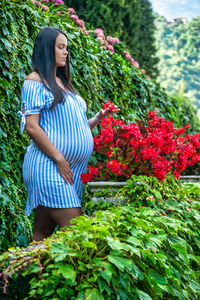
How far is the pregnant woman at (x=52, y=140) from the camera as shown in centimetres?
230

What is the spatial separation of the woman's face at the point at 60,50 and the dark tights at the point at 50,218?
942 mm

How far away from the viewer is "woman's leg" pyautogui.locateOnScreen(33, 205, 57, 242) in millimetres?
2387

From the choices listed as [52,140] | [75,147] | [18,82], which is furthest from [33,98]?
[18,82]

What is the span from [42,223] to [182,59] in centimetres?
5425

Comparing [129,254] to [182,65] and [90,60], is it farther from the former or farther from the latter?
[182,65]

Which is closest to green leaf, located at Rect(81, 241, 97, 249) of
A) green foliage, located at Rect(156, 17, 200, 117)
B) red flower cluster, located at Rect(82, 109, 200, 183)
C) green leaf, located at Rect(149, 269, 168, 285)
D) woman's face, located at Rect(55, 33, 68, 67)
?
green leaf, located at Rect(149, 269, 168, 285)

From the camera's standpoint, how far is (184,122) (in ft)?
29.4

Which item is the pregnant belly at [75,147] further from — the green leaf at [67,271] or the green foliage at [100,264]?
the green leaf at [67,271]

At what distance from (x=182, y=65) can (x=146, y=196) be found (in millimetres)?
52637

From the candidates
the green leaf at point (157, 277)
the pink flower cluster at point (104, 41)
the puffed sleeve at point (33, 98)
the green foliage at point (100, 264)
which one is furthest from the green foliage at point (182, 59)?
the green leaf at point (157, 277)

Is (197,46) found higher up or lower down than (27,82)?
higher up

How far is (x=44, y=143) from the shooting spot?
2.28 meters

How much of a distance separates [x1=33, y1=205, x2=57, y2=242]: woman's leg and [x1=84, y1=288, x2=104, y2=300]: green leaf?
88 centimetres

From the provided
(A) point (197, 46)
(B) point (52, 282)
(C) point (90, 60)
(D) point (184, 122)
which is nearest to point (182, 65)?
(A) point (197, 46)
